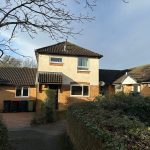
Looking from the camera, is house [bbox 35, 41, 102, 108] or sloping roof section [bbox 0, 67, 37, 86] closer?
house [bbox 35, 41, 102, 108]

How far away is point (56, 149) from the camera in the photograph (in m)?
14.3

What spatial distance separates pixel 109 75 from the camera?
42844mm

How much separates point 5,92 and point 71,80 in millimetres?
6955

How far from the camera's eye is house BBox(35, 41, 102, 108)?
113 feet

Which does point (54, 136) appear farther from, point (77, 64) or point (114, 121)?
point (77, 64)

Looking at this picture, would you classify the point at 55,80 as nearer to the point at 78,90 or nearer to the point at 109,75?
the point at 78,90

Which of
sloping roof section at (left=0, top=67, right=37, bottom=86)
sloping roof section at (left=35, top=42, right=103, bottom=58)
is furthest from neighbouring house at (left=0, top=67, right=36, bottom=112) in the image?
sloping roof section at (left=35, top=42, right=103, bottom=58)

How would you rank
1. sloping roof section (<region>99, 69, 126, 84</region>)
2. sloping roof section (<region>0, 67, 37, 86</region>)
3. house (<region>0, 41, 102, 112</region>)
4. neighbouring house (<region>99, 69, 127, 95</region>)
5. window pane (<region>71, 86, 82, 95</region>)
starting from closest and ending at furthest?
house (<region>0, 41, 102, 112</region>), sloping roof section (<region>0, 67, 37, 86</region>), window pane (<region>71, 86, 82, 95</region>), neighbouring house (<region>99, 69, 127, 95</region>), sloping roof section (<region>99, 69, 126, 84</region>)

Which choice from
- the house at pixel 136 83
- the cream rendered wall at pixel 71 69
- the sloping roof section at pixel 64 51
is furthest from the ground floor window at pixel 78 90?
the house at pixel 136 83

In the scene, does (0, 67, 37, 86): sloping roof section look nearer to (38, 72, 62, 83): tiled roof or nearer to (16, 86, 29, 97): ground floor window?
(16, 86, 29, 97): ground floor window

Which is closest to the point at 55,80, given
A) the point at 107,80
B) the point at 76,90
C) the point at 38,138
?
the point at 76,90

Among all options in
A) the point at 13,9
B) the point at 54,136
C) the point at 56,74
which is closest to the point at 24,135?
the point at 54,136

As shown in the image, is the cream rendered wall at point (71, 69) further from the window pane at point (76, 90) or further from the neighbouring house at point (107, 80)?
the neighbouring house at point (107, 80)

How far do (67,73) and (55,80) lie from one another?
6.97 feet
